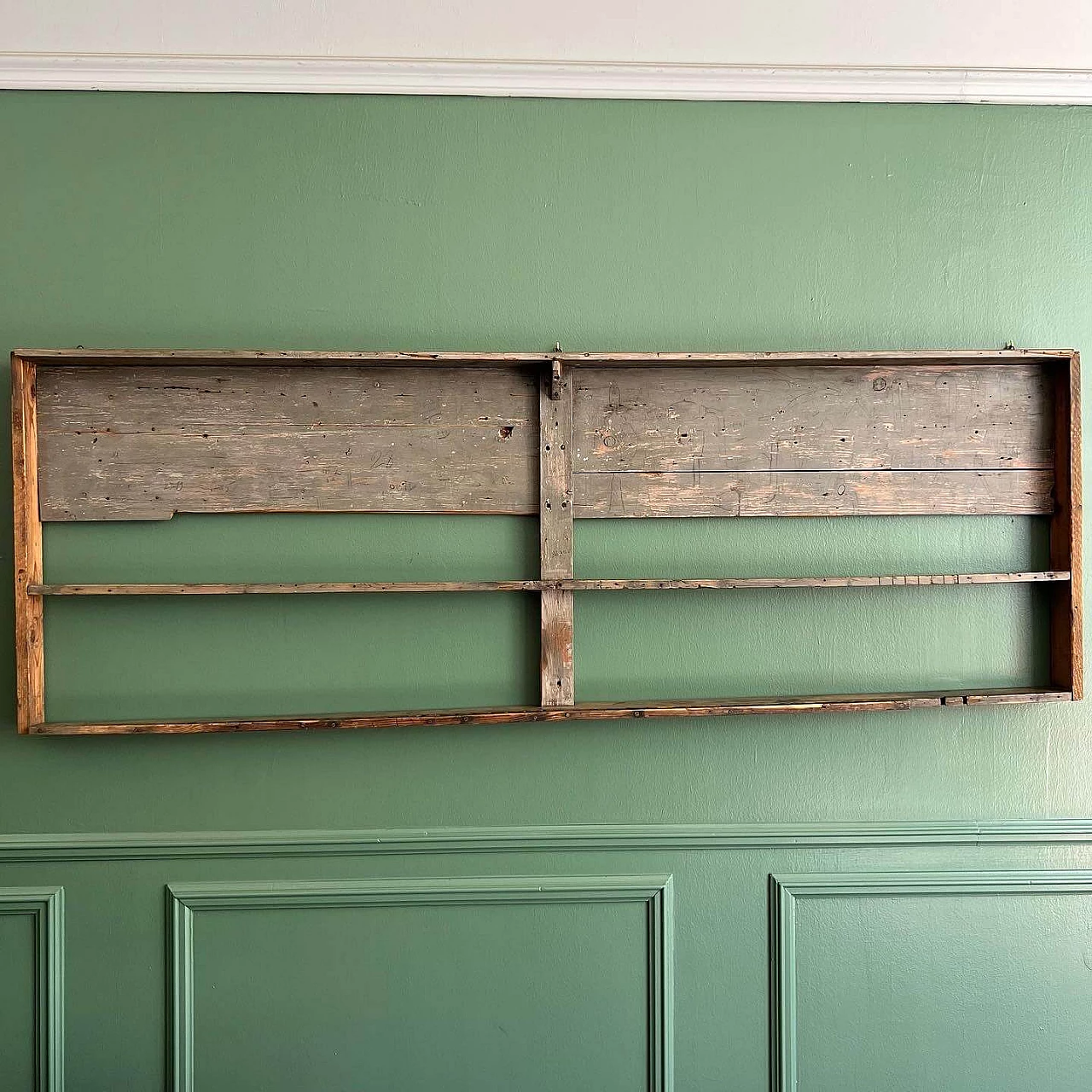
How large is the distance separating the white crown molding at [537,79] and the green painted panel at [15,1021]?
1637 mm

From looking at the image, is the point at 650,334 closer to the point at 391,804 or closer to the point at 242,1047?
the point at 391,804

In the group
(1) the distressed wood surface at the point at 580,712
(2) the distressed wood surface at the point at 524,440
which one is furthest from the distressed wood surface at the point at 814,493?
(1) the distressed wood surface at the point at 580,712

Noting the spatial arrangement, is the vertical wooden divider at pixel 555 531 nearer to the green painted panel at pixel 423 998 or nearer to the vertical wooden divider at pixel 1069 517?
the green painted panel at pixel 423 998

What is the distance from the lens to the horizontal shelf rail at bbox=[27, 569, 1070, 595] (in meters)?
1.57

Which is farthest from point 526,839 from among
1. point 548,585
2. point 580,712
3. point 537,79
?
point 537,79

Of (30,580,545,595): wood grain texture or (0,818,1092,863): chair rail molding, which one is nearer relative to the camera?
(30,580,545,595): wood grain texture

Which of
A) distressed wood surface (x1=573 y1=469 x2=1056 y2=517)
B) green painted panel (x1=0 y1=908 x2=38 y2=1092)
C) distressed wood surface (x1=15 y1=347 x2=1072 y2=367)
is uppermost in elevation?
distressed wood surface (x1=15 y1=347 x2=1072 y2=367)

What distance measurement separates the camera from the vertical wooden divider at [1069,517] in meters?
1.71

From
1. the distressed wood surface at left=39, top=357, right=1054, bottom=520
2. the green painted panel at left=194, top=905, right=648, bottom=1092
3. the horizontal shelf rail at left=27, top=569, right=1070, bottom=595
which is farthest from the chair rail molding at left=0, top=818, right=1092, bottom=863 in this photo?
the distressed wood surface at left=39, top=357, right=1054, bottom=520

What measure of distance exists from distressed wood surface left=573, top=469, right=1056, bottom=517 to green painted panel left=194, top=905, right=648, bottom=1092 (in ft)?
2.61

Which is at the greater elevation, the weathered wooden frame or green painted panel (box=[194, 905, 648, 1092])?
the weathered wooden frame

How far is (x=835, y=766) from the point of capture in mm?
1758

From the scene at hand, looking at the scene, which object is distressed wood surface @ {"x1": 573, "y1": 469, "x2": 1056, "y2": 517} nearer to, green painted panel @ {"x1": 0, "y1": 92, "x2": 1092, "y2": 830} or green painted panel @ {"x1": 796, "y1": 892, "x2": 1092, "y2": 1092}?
green painted panel @ {"x1": 0, "y1": 92, "x2": 1092, "y2": 830}

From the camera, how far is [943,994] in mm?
1745
